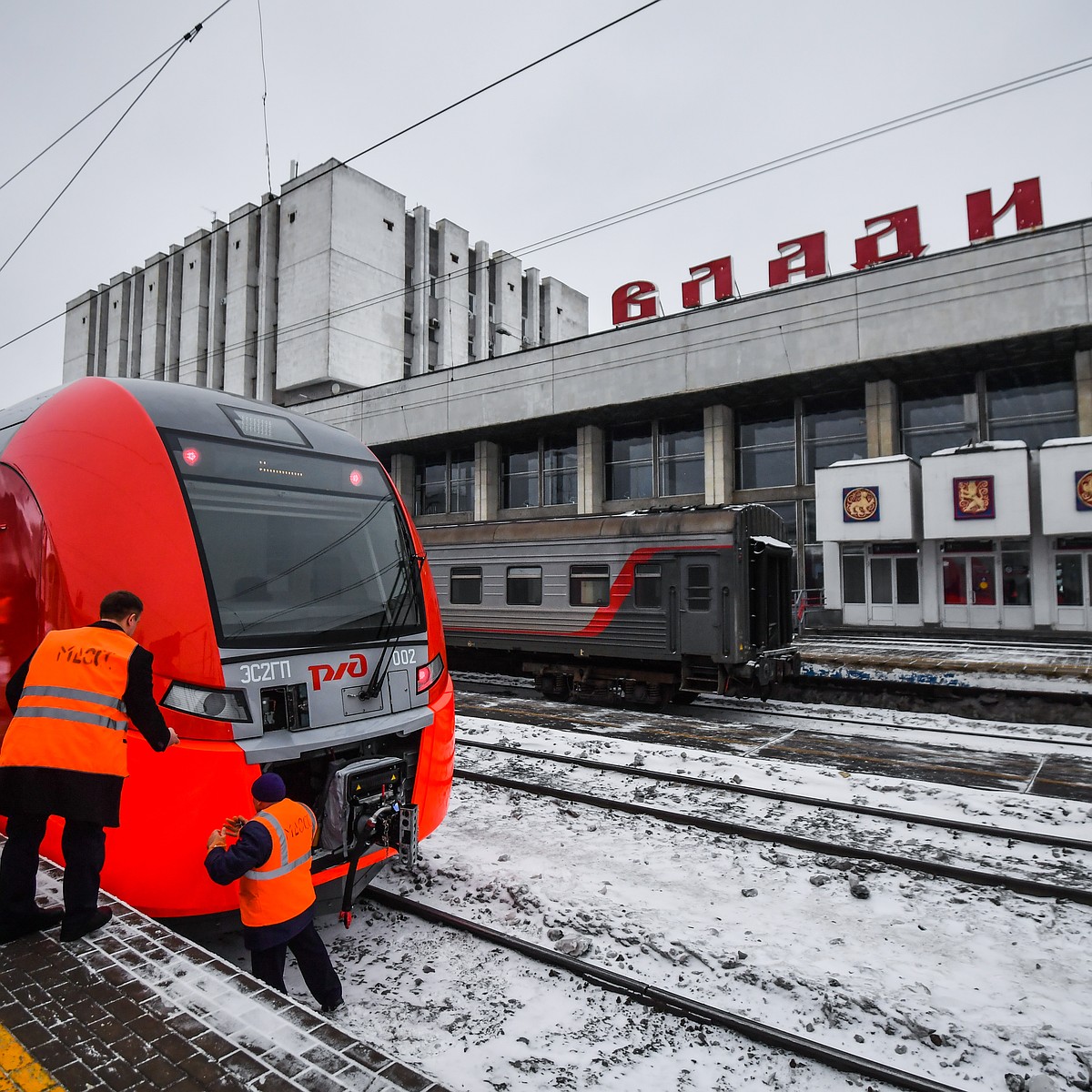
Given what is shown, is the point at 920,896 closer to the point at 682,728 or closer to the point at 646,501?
the point at 682,728

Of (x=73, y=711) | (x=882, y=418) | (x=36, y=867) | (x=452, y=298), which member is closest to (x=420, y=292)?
(x=452, y=298)

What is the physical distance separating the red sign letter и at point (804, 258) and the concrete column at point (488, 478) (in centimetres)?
1432

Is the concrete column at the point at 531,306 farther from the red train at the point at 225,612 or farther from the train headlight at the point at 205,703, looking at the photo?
the train headlight at the point at 205,703

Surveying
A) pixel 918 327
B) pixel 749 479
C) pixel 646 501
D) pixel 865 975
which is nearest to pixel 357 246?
pixel 646 501

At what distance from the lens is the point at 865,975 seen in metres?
4.21

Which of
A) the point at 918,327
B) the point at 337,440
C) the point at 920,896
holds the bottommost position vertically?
the point at 920,896

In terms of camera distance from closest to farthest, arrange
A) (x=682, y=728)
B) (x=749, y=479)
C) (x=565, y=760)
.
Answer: (x=565, y=760), (x=682, y=728), (x=749, y=479)

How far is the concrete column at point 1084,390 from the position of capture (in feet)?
73.0

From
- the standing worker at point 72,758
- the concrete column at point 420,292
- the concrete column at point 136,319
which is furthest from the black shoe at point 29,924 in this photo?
the concrete column at point 136,319

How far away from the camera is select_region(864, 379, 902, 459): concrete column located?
25000 mm

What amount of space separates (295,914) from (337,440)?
3127mm

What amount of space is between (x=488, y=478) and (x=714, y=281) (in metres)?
13.3

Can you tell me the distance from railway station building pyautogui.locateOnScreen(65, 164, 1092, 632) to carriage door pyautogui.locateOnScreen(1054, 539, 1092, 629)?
55mm

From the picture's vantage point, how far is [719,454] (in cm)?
2802
